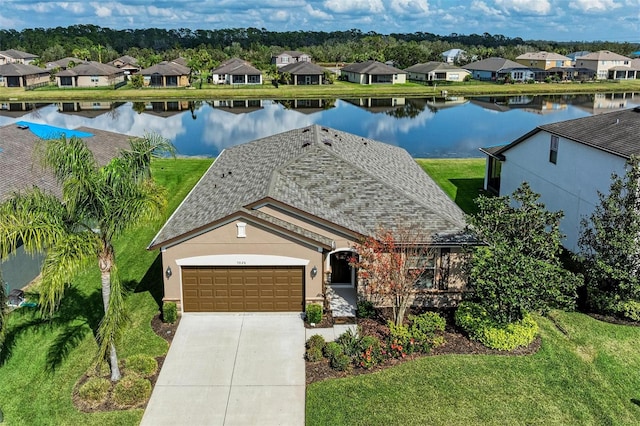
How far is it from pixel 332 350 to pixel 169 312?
584cm

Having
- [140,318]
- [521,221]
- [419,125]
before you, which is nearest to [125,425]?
[140,318]

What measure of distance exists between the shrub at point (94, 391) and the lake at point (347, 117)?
34573mm

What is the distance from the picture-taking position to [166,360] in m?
16.9

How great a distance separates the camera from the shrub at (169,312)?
1891 centimetres

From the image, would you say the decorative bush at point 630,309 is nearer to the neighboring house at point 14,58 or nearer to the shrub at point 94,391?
the shrub at point 94,391

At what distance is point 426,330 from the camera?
58.4 feet

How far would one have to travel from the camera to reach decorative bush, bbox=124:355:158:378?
52.7 ft

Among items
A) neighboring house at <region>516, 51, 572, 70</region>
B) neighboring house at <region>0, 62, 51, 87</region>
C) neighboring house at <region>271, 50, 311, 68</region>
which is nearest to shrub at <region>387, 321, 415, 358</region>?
neighboring house at <region>0, 62, 51, 87</region>

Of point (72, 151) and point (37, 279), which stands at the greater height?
point (72, 151)

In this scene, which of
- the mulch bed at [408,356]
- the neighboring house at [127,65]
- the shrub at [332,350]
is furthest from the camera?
the neighboring house at [127,65]

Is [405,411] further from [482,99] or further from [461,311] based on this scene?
[482,99]

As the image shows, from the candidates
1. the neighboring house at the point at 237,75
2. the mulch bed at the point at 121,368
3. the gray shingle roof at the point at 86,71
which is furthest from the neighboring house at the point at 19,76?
the mulch bed at the point at 121,368

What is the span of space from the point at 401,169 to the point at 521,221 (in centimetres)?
993

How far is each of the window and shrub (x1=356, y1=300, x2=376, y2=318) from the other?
13409mm
